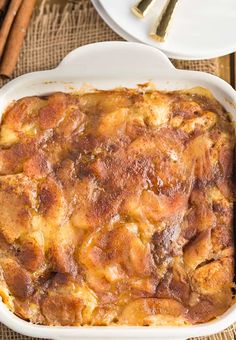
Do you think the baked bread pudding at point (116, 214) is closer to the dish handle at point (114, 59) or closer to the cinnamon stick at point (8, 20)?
the dish handle at point (114, 59)

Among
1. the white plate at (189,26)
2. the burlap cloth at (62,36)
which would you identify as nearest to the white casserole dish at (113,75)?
the white plate at (189,26)

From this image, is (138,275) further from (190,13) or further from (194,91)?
(190,13)

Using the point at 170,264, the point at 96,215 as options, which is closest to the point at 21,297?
the point at 96,215

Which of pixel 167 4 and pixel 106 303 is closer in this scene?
pixel 106 303

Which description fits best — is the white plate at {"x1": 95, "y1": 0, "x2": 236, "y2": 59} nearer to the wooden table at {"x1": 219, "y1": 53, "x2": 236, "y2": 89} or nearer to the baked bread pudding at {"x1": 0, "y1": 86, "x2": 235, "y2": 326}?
the wooden table at {"x1": 219, "y1": 53, "x2": 236, "y2": 89}

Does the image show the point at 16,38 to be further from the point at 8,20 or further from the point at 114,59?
the point at 114,59

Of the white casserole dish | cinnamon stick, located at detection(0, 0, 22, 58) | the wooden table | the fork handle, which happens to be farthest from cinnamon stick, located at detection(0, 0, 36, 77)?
the wooden table
